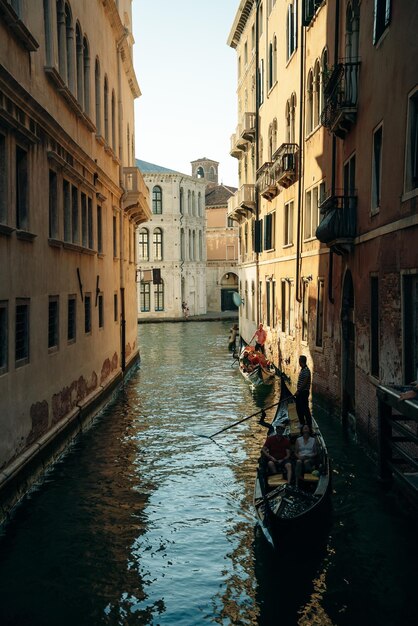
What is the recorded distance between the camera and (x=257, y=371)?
22234mm

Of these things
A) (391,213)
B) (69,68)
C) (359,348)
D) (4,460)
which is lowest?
(4,460)

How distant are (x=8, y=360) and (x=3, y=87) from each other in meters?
3.54

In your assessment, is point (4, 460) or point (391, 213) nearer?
point (4, 460)

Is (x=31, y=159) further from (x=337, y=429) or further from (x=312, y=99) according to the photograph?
(x=312, y=99)

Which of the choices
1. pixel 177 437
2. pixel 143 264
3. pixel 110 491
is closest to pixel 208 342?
pixel 143 264

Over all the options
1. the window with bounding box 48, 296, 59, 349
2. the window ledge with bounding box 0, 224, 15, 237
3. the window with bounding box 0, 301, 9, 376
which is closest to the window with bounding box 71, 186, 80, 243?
the window with bounding box 48, 296, 59, 349

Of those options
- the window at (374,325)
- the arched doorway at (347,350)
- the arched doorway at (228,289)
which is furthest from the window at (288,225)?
Answer: the arched doorway at (228,289)

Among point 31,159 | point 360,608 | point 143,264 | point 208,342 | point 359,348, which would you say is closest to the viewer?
point 360,608

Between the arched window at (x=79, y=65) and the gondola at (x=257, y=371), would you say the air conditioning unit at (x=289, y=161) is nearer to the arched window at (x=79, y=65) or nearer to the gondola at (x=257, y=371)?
the gondola at (x=257, y=371)

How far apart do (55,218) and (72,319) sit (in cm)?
257

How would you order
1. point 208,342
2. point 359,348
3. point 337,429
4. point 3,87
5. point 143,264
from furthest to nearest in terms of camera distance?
1. point 143,264
2. point 208,342
3. point 337,429
4. point 359,348
5. point 3,87

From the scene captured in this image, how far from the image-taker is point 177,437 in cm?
1628

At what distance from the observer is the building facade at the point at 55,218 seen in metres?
10.4

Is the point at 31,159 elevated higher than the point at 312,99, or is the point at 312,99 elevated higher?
the point at 312,99
